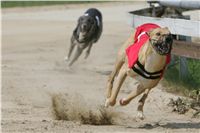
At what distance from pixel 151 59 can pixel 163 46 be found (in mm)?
288

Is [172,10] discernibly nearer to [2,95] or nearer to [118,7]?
[2,95]

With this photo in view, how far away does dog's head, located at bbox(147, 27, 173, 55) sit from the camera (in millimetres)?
5652

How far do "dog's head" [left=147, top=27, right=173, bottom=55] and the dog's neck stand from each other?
103mm

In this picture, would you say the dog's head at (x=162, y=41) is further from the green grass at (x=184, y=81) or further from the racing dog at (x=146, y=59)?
the green grass at (x=184, y=81)

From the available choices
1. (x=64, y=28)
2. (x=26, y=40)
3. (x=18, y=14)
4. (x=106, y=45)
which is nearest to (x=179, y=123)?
(x=106, y=45)

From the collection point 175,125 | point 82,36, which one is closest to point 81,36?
point 82,36

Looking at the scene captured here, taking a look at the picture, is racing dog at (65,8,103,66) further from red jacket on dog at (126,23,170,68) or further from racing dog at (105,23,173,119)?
racing dog at (105,23,173,119)

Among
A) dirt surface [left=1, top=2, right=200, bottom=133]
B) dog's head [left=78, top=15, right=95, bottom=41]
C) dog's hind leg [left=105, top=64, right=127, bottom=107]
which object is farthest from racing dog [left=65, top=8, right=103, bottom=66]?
dog's hind leg [left=105, top=64, right=127, bottom=107]

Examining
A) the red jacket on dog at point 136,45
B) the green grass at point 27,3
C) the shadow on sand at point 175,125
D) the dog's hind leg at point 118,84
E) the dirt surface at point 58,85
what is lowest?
the green grass at point 27,3

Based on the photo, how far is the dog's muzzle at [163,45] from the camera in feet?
18.5

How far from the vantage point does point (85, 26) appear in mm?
12195

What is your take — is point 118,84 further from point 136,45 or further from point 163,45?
point 163,45

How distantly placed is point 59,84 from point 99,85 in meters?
0.60

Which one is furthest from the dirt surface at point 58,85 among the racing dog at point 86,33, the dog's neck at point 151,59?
the dog's neck at point 151,59
